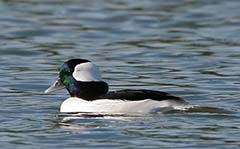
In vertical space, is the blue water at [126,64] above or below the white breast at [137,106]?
below

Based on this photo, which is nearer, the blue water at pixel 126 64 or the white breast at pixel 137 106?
the blue water at pixel 126 64

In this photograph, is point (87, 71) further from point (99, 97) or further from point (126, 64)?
point (126, 64)

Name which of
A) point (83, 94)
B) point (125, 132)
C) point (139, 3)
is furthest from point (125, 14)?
point (125, 132)

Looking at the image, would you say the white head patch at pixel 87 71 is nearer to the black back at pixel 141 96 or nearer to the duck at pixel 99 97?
the duck at pixel 99 97

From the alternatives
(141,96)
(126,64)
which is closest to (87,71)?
(141,96)

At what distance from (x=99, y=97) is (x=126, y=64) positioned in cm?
530

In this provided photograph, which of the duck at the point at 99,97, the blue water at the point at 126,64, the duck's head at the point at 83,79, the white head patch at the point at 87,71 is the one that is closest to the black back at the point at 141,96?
the duck at the point at 99,97

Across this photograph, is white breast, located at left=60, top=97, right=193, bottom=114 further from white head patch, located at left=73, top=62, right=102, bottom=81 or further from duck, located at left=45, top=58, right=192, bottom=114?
white head patch, located at left=73, top=62, right=102, bottom=81

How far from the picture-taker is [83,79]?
16.7 metres

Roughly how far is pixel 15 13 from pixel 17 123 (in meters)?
13.4

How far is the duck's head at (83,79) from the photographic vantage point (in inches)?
655

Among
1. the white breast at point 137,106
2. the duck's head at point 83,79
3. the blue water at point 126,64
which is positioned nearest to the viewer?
the blue water at point 126,64

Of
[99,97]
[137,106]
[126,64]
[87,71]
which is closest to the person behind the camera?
[137,106]

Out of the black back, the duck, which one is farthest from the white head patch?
the black back
